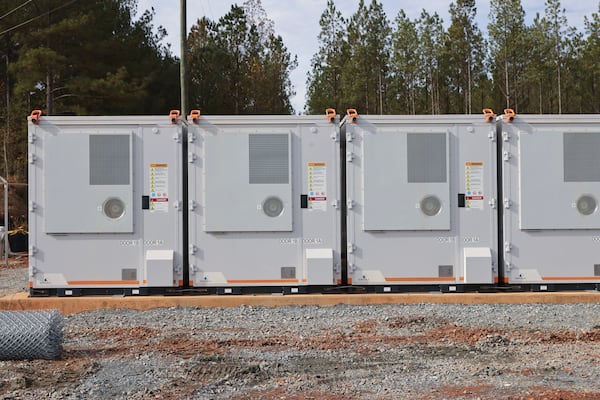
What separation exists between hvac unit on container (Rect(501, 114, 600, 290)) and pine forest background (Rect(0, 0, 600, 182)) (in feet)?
64.7

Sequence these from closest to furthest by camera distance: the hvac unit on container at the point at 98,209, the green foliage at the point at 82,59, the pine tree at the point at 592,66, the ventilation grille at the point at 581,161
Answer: the hvac unit on container at the point at 98,209, the ventilation grille at the point at 581,161, the green foliage at the point at 82,59, the pine tree at the point at 592,66

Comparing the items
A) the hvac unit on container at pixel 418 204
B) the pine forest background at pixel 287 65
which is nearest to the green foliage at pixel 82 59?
the pine forest background at pixel 287 65

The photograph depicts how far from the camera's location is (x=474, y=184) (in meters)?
10.7

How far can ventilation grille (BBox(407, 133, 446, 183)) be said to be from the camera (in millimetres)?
10598

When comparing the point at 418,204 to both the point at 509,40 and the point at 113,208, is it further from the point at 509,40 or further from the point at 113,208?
the point at 509,40

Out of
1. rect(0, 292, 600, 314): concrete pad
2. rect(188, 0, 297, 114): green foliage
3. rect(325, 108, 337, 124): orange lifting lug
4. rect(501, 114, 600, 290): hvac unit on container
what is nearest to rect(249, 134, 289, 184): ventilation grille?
rect(325, 108, 337, 124): orange lifting lug

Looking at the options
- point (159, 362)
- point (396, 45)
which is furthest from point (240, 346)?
point (396, 45)

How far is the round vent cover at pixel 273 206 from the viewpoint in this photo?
34.5 ft

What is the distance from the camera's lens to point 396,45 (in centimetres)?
4503

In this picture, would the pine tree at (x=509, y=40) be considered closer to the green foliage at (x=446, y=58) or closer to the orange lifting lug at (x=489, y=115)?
the green foliage at (x=446, y=58)

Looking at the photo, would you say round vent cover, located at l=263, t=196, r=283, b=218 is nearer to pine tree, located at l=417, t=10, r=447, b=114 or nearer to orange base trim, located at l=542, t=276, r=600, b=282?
orange base trim, located at l=542, t=276, r=600, b=282

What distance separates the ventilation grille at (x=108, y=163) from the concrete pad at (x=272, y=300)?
1598 millimetres

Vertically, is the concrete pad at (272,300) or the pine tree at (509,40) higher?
the pine tree at (509,40)

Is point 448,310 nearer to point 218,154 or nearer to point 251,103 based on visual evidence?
point 218,154
